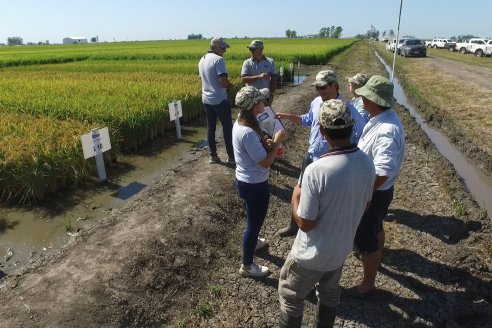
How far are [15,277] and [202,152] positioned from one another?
13.9 ft

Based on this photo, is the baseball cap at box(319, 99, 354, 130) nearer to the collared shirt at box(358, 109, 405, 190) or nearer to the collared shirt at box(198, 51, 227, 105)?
the collared shirt at box(358, 109, 405, 190)

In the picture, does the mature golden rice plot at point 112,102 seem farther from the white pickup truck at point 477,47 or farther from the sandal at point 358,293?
the white pickup truck at point 477,47

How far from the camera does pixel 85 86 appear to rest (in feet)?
35.8

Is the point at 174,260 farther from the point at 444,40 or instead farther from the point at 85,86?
the point at 444,40

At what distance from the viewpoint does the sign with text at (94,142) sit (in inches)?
216

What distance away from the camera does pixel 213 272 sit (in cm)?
372

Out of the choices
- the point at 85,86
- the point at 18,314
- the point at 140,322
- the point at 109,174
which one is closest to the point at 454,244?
the point at 140,322

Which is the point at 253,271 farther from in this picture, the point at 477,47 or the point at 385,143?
the point at 477,47

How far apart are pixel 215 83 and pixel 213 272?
3105 millimetres

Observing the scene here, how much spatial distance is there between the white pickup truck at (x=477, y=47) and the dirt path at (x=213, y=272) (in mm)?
34486

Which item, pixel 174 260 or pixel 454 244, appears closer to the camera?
pixel 174 260

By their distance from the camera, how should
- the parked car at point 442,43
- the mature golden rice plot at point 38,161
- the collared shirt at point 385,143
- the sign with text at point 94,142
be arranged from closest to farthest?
the collared shirt at point 385,143 → the mature golden rice plot at point 38,161 → the sign with text at point 94,142 → the parked car at point 442,43

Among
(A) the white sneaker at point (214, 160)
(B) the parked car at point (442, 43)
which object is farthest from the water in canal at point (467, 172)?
(B) the parked car at point (442, 43)

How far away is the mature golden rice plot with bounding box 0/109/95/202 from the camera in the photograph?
5168 mm
